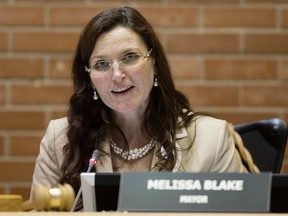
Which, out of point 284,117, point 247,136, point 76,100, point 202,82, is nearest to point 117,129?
point 76,100

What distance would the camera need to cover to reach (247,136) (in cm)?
297

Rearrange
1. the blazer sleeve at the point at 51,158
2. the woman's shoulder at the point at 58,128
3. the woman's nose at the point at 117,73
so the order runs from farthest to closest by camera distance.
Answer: the woman's shoulder at the point at 58,128, the blazer sleeve at the point at 51,158, the woman's nose at the point at 117,73

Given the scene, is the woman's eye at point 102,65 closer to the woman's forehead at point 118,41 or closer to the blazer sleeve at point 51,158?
the woman's forehead at point 118,41

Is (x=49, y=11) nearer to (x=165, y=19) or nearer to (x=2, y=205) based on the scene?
(x=165, y=19)

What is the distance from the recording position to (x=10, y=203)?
1.65 metres

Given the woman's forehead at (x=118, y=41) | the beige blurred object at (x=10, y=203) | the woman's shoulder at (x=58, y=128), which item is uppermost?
the woman's forehead at (x=118, y=41)

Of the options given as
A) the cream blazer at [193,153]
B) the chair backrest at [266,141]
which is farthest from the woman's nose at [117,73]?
the chair backrest at [266,141]

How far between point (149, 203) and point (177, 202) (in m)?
0.07

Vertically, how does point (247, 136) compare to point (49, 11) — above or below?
below

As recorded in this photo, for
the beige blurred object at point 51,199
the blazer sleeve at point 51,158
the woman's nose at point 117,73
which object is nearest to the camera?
the beige blurred object at point 51,199

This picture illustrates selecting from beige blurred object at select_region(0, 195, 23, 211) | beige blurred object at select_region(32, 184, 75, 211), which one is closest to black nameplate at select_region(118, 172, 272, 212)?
beige blurred object at select_region(32, 184, 75, 211)

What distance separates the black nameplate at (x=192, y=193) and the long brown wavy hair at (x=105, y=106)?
942 mm

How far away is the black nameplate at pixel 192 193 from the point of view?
1606 mm

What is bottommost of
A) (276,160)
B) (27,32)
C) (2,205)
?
(276,160)
